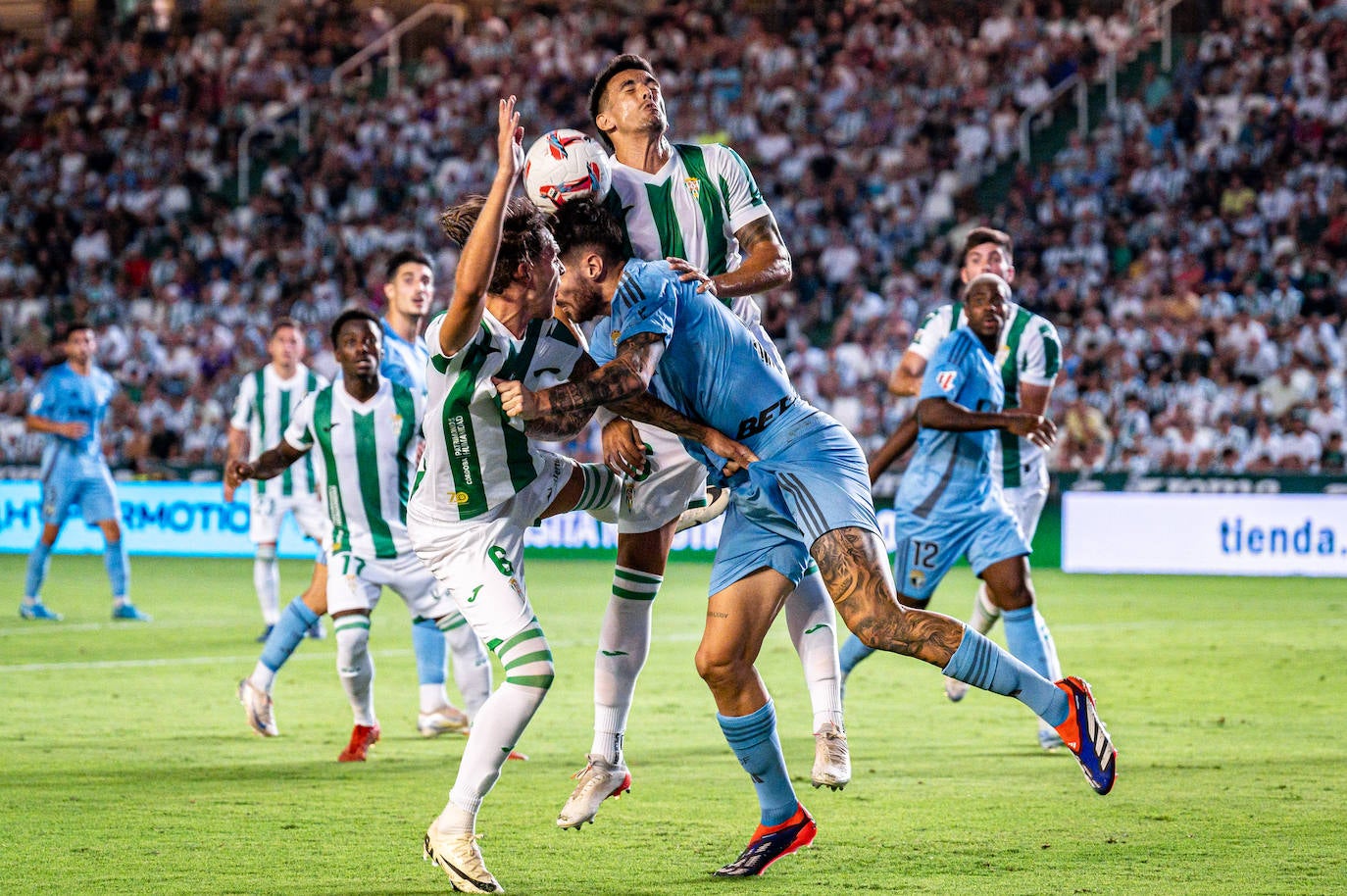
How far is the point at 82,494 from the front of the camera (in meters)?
15.3

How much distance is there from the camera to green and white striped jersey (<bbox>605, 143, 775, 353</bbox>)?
6258 millimetres

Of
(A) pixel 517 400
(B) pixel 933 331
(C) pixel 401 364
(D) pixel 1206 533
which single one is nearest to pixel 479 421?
(A) pixel 517 400

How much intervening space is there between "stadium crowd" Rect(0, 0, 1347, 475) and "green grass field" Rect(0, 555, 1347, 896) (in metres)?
8.45

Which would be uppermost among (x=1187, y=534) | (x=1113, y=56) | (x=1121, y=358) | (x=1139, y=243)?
(x=1113, y=56)

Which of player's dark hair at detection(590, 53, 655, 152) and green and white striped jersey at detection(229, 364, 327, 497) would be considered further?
green and white striped jersey at detection(229, 364, 327, 497)

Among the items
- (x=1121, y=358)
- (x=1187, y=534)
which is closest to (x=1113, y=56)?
(x=1121, y=358)

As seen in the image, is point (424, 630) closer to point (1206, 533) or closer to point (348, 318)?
point (348, 318)

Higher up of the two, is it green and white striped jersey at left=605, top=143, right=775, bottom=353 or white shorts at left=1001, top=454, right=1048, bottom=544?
green and white striped jersey at left=605, top=143, right=775, bottom=353

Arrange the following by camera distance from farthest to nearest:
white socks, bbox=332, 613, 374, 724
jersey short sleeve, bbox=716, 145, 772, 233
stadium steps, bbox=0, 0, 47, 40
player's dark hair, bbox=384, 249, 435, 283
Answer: stadium steps, bbox=0, 0, 47, 40
player's dark hair, bbox=384, 249, 435, 283
white socks, bbox=332, 613, 374, 724
jersey short sleeve, bbox=716, 145, 772, 233

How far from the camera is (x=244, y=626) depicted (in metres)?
14.1

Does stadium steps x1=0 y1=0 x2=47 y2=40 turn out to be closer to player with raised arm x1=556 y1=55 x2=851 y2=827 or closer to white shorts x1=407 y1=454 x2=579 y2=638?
player with raised arm x1=556 y1=55 x2=851 y2=827

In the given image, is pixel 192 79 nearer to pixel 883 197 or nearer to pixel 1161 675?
pixel 883 197

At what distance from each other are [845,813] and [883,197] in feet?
62.9

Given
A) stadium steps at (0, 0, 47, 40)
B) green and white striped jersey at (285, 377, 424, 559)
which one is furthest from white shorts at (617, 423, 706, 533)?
stadium steps at (0, 0, 47, 40)
